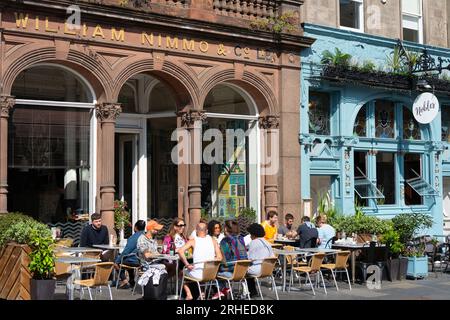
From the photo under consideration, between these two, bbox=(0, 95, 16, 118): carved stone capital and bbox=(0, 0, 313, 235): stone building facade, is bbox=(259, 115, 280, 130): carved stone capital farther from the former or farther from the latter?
bbox=(0, 95, 16, 118): carved stone capital

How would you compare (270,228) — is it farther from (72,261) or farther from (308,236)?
(72,261)

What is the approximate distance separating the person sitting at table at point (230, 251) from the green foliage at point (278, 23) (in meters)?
6.71

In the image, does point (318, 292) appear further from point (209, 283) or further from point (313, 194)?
point (313, 194)

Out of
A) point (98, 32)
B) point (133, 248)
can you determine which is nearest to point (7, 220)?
point (133, 248)

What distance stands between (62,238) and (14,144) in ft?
7.37

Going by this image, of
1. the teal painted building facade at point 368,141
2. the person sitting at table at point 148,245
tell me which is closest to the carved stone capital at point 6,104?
the person sitting at table at point 148,245

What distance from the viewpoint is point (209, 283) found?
1207 centimetres

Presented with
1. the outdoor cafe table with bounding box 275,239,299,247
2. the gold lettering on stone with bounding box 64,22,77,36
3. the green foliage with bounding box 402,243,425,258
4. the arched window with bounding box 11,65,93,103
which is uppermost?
the gold lettering on stone with bounding box 64,22,77,36

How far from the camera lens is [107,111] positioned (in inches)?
611

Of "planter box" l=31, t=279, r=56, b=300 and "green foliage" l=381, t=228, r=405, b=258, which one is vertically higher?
"green foliage" l=381, t=228, r=405, b=258

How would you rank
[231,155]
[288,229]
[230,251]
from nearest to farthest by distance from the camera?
[230,251] → [288,229] → [231,155]

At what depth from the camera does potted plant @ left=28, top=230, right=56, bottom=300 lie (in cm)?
1102

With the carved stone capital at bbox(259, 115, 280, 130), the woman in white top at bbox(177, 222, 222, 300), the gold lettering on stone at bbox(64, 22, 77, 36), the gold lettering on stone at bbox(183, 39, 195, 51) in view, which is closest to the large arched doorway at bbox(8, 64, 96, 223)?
the gold lettering on stone at bbox(64, 22, 77, 36)

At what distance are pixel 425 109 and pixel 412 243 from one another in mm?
6321
